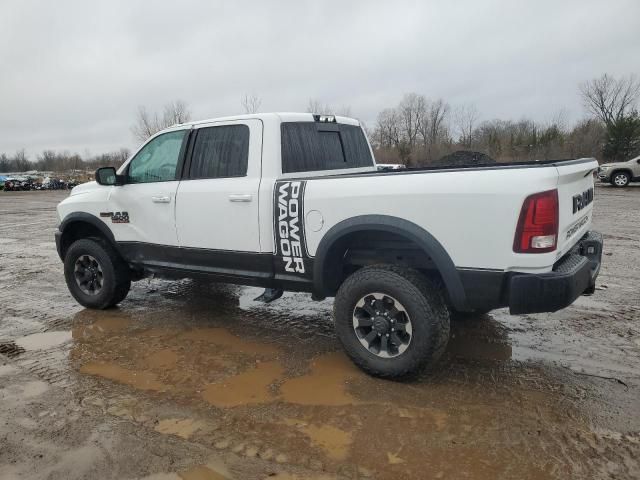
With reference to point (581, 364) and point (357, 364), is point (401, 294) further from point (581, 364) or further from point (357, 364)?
point (581, 364)

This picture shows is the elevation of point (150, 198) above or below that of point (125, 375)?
above

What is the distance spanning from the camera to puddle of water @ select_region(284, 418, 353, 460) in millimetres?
2752

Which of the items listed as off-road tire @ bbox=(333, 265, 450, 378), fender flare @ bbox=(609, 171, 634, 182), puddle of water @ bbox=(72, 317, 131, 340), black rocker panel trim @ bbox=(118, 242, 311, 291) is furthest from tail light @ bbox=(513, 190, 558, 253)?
fender flare @ bbox=(609, 171, 634, 182)

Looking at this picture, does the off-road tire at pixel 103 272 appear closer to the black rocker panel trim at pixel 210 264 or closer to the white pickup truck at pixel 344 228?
the white pickup truck at pixel 344 228

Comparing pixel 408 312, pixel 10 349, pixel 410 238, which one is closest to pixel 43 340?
pixel 10 349

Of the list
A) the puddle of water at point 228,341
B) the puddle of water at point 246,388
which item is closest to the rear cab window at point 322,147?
the puddle of water at point 228,341

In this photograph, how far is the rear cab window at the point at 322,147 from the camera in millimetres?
4317

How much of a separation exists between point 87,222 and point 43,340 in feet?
4.64

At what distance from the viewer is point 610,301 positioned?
17.5 feet

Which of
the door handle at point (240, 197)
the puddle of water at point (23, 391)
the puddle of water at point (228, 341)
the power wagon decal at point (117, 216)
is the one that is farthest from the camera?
the power wagon decal at point (117, 216)

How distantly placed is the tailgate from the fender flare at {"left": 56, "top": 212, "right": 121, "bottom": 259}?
4379 millimetres

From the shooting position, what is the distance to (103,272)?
534 centimetres

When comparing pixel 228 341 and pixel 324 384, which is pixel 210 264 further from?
pixel 324 384

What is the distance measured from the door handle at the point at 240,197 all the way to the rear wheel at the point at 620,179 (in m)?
25.0
